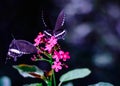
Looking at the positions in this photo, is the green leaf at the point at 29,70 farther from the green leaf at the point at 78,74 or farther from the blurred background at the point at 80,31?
the blurred background at the point at 80,31

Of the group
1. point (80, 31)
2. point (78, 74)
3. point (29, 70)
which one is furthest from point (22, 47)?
point (80, 31)

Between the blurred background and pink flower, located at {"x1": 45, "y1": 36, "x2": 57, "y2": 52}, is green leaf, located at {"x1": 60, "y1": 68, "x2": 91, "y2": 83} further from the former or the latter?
the blurred background

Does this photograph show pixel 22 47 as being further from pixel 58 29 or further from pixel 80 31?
pixel 80 31

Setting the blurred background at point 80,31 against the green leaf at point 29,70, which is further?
the blurred background at point 80,31

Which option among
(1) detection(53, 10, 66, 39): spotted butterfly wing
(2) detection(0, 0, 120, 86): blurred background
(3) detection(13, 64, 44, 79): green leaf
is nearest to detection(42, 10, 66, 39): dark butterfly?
(1) detection(53, 10, 66, 39): spotted butterfly wing

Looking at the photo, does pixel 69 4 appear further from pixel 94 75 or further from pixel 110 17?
pixel 94 75

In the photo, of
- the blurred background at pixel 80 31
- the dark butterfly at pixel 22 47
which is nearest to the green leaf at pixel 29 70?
the dark butterfly at pixel 22 47

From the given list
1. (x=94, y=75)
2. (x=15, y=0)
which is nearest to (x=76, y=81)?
(x=94, y=75)

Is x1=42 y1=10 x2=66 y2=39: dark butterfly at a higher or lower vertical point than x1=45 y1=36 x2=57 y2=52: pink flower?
higher
